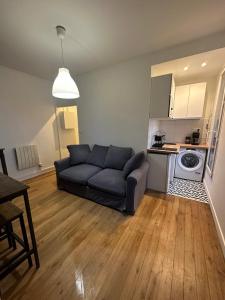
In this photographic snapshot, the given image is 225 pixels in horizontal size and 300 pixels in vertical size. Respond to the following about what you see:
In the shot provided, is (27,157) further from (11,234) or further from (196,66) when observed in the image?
(196,66)

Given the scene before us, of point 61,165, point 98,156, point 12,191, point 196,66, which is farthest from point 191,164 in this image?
point 12,191

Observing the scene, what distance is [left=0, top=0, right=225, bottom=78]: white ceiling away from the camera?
1.43 meters

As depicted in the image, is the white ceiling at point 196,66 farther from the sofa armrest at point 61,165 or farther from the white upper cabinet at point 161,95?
the sofa armrest at point 61,165

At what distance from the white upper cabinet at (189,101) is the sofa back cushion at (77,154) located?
223 cm

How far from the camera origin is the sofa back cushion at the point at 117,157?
274cm

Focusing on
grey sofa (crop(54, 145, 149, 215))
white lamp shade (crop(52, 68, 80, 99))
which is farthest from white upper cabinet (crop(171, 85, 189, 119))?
white lamp shade (crop(52, 68, 80, 99))

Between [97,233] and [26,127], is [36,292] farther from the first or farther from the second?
[26,127]

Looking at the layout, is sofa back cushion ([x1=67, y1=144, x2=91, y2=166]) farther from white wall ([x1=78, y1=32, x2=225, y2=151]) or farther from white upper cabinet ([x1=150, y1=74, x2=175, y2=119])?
white upper cabinet ([x1=150, y1=74, x2=175, y2=119])

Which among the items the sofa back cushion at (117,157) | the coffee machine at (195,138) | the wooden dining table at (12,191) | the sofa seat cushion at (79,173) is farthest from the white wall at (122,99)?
the wooden dining table at (12,191)

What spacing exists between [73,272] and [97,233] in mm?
507

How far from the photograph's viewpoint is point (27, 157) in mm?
3426

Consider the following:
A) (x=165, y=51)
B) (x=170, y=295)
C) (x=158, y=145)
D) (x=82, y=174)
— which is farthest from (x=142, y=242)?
(x=165, y=51)

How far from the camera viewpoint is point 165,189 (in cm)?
269

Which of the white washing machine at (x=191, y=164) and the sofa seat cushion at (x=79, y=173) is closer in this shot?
the sofa seat cushion at (x=79, y=173)
